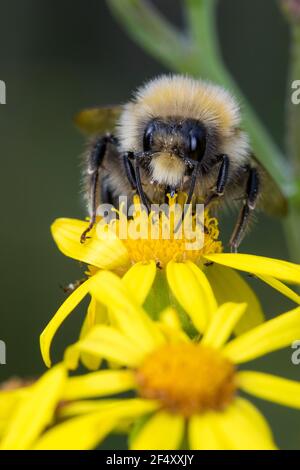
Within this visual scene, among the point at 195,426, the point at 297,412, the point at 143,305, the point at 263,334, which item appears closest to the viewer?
the point at 195,426

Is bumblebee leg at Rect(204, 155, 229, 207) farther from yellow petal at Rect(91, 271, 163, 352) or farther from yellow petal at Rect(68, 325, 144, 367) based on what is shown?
yellow petal at Rect(68, 325, 144, 367)

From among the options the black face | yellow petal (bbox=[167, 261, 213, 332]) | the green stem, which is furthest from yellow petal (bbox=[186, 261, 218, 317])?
the green stem

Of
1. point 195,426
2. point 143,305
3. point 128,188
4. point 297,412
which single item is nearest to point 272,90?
point 297,412

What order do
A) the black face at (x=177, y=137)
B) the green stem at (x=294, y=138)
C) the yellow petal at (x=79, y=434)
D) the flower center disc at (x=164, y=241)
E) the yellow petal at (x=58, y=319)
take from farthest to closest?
1. the green stem at (x=294, y=138)
2. the black face at (x=177, y=137)
3. the flower center disc at (x=164, y=241)
4. the yellow petal at (x=58, y=319)
5. the yellow petal at (x=79, y=434)

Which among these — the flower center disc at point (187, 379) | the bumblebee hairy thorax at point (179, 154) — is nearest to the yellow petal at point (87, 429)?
the flower center disc at point (187, 379)

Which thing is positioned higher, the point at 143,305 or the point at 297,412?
the point at 143,305

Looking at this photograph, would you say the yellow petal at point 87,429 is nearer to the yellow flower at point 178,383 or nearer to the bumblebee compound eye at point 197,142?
the yellow flower at point 178,383

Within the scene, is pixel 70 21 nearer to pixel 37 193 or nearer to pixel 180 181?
pixel 37 193

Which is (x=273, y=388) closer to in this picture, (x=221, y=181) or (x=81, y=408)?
(x=81, y=408)
